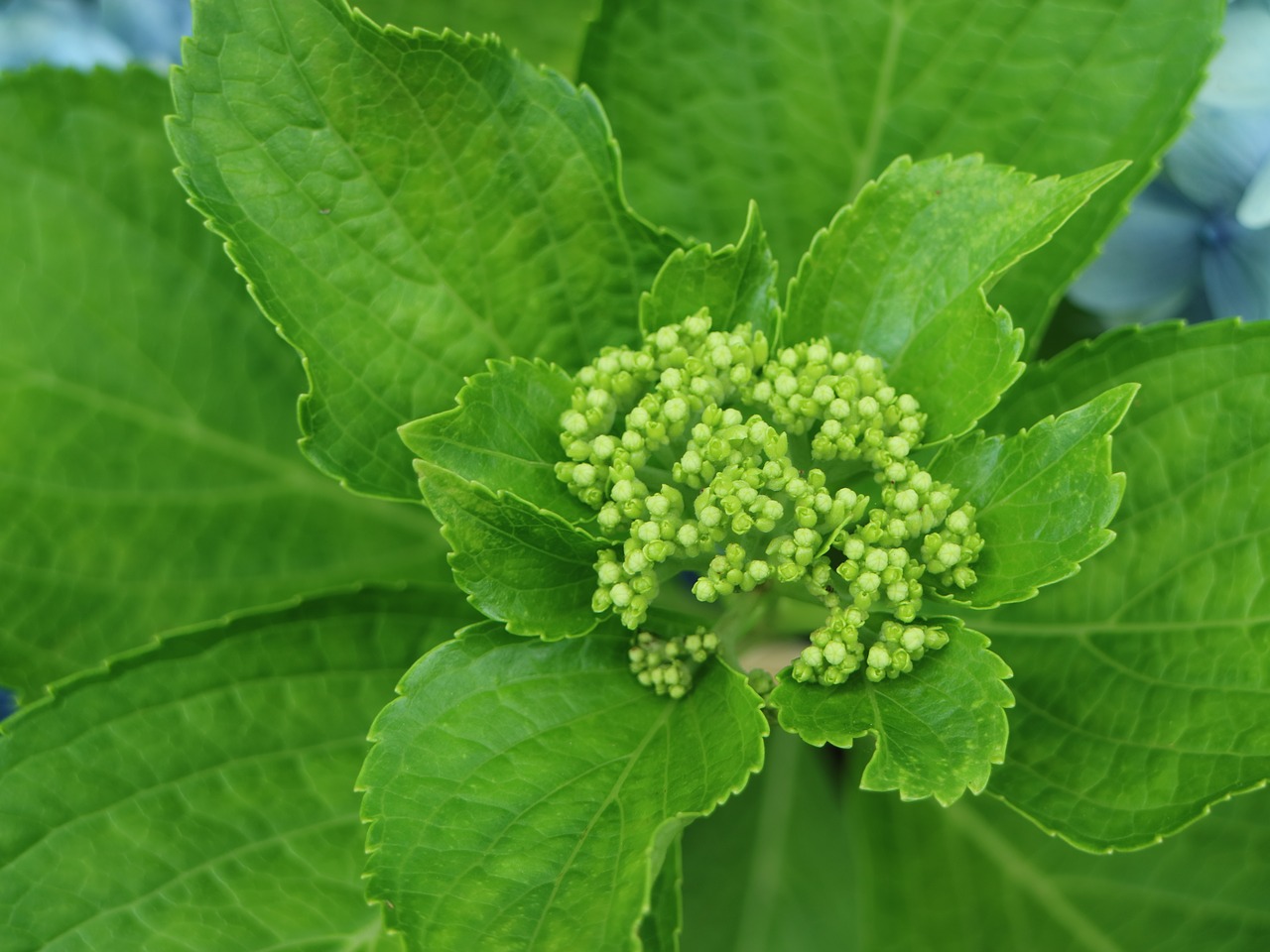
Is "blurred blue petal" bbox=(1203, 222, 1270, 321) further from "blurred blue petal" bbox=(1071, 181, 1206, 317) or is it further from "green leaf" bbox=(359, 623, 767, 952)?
"green leaf" bbox=(359, 623, 767, 952)

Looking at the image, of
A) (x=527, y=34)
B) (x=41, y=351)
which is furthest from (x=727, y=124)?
(x=41, y=351)

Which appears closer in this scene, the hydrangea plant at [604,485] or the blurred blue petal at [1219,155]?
the hydrangea plant at [604,485]

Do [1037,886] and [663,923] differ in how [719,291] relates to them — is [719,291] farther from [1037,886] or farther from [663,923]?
[1037,886]

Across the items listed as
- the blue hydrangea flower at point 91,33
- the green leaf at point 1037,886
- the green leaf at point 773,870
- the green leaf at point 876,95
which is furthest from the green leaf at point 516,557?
the blue hydrangea flower at point 91,33

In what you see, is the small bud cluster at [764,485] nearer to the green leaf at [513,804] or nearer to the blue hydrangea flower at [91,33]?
the green leaf at [513,804]

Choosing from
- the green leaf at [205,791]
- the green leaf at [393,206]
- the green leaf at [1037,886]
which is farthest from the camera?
the green leaf at [1037,886]

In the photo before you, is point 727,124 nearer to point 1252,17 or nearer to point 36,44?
point 1252,17
